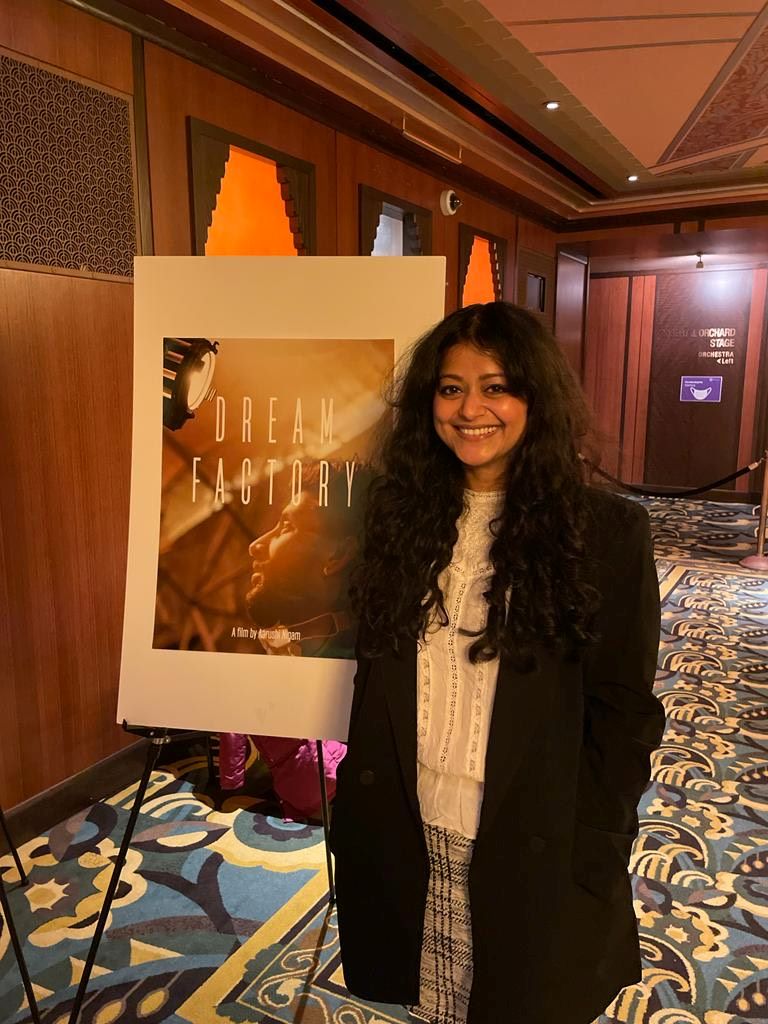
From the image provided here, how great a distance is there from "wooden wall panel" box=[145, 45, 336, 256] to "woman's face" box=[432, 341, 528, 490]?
2306mm

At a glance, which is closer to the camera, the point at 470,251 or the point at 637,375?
the point at 470,251

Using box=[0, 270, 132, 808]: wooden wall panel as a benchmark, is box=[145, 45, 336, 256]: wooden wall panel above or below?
above

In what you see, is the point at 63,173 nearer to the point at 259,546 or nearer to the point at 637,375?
the point at 259,546

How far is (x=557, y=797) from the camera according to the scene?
3.99ft

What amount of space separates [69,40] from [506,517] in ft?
8.35

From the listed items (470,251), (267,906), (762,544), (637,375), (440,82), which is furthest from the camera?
(637,375)

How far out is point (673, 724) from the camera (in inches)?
141

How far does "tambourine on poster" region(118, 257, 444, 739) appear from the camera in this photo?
5.31ft

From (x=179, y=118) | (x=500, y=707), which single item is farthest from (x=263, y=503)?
(x=179, y=118)

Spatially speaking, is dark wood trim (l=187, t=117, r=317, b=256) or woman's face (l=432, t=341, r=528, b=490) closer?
woman's face (l=432, t=341, r=528, b=490)

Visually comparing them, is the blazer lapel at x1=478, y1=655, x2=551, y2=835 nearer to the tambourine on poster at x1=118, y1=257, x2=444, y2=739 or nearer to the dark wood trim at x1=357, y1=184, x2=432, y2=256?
the tambourine on poster at x1=118, y1=257, x2=444, y2=739

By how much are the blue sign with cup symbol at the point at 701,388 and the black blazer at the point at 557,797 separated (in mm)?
8980

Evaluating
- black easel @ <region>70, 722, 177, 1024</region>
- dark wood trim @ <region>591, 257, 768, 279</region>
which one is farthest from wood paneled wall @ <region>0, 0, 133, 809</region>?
dark wood trim @ <region>591, 257, 768, 279</region>

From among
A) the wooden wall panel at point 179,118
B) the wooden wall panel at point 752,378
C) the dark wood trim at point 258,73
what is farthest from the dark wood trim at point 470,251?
the wooden wall panel at point 752,378
